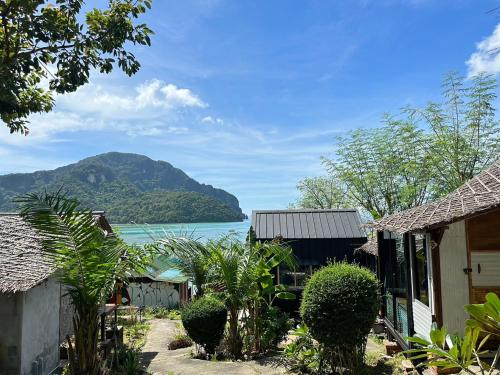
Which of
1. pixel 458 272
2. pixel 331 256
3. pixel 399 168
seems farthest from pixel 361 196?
pixel 458 272

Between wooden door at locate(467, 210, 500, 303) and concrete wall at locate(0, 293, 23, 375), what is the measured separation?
8.47m

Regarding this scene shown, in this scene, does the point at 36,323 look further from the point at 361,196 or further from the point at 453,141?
the point at 361,196

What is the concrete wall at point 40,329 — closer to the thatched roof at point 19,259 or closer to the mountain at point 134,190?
the thatched roof at point 19,259

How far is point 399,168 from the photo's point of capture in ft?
86.9

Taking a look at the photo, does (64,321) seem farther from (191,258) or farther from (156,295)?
(156,295)

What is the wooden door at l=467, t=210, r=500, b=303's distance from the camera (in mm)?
7383

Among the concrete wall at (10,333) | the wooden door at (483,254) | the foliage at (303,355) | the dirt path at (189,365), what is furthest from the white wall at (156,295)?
the wooden door at (483,254)

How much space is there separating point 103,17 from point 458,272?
303 inches

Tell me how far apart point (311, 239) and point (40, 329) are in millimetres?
11665

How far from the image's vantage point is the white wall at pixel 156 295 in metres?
24.3

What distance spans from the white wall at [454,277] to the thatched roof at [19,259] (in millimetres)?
6560

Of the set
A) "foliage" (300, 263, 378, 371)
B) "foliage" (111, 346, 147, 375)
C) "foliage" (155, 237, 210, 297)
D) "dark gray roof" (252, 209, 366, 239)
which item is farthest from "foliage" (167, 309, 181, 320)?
"foliage" (300, 263, 378, 371)

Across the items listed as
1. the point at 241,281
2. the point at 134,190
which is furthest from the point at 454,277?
the point at 134,190

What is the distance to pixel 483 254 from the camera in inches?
293
